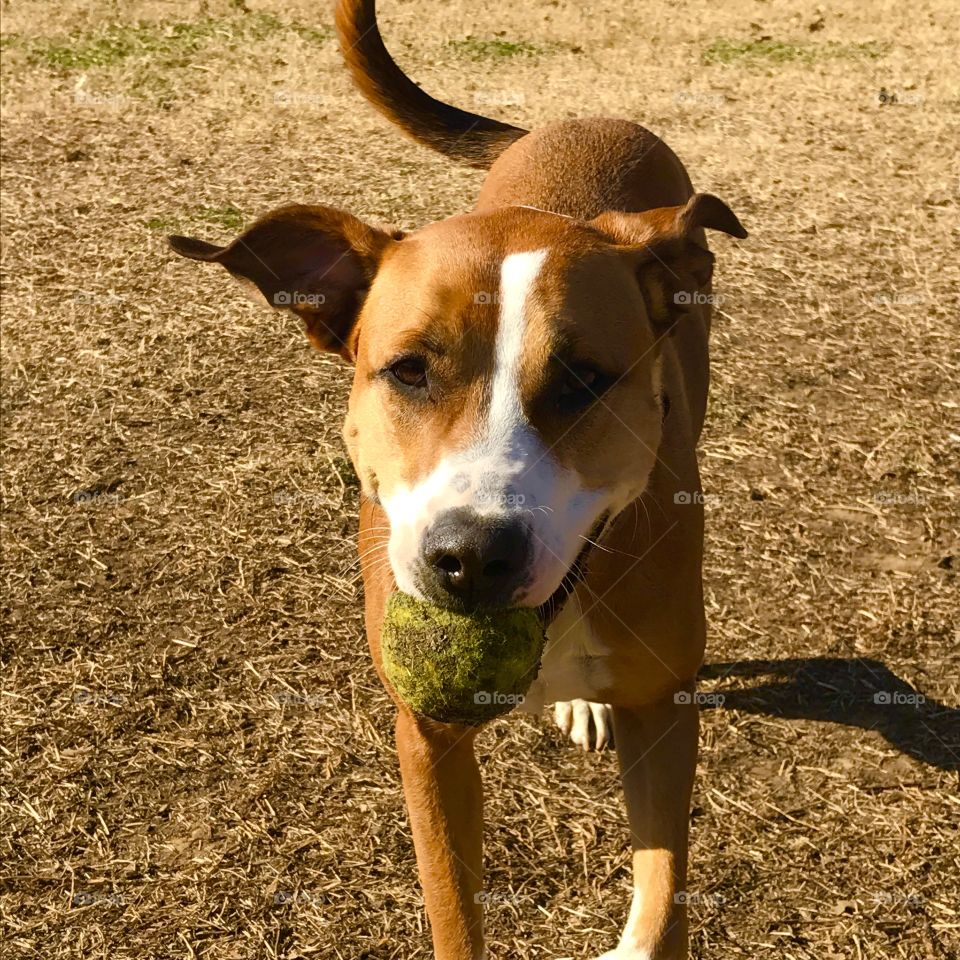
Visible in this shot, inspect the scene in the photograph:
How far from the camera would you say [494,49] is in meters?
10.2

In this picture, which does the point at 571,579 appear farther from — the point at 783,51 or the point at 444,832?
the point at 783,51

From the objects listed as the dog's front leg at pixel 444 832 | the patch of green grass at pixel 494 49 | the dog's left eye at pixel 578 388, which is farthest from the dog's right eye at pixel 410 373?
the patch of green grass at pixel 494 49

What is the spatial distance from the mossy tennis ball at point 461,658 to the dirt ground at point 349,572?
1256 mm

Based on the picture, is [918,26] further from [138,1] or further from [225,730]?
[225,730]

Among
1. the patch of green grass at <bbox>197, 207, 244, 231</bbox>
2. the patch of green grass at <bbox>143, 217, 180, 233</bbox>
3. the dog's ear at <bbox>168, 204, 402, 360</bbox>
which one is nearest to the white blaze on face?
the dog's ear at <bbox>168, 204, 402, 360</bbox>

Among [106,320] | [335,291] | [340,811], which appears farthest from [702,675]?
[106,320]

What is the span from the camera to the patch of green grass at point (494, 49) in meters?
10.1

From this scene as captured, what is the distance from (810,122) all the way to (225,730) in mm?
6394

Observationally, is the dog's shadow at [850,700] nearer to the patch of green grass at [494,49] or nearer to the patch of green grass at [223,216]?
the patch of green grass at [223,216]

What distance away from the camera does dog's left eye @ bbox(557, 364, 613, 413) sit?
297 centimetres

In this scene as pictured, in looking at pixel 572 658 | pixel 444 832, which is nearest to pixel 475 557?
pixel 572 658

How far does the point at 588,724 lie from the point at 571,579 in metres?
1.42

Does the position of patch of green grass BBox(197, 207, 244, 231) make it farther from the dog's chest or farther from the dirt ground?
the dog's chest

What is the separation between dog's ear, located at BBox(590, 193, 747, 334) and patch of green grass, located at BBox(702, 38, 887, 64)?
6986mm
